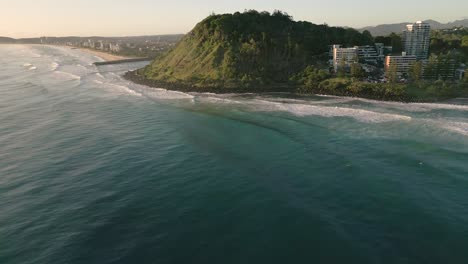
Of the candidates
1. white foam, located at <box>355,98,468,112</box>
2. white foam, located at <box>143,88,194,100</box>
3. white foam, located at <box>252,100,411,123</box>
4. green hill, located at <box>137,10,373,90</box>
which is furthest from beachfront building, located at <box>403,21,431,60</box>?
white foam, located at <box>143,88,194,100</box>

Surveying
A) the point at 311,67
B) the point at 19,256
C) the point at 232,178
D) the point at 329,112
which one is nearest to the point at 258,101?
the point at 329,112

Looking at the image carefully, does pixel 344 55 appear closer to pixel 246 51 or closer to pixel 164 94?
pixel 246 51

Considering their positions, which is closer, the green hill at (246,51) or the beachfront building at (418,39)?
the green hill at (246,51)

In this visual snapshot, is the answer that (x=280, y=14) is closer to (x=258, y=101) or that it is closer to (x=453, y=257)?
(x=258, y=101)

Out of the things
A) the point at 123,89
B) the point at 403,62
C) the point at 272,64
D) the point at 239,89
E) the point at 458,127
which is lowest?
the point at 458,127

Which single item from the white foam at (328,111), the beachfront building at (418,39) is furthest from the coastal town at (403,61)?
the white foam at (328,111)

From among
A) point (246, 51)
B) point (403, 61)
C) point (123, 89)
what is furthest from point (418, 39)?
point (123, 89)

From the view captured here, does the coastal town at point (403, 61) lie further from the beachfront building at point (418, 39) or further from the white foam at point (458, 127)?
the white foam at point (458, 127)
